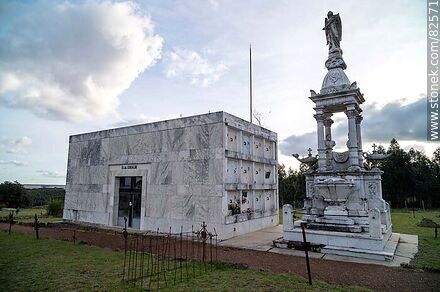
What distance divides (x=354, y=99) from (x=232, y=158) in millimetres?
6611

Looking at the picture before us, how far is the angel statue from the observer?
13.5 meters

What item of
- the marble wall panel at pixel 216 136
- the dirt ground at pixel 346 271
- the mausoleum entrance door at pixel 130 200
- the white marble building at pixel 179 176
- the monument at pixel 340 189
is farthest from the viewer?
the mausoleum entrance door at pixel 130 200

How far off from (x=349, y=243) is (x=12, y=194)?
45098mm

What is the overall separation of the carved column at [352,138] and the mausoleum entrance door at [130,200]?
39.2 feet

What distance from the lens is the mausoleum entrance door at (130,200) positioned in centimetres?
1759

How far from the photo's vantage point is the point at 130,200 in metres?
18.1

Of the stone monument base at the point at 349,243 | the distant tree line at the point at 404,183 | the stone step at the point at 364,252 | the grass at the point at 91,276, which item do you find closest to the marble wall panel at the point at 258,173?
the stone monument base at the point at 349,243

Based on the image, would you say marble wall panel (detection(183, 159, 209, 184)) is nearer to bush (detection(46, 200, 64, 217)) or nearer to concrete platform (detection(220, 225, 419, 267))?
concrete platform (detection(220, 225, 419, 267))

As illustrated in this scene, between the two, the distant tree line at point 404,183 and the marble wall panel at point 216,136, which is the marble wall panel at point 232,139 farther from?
the distant tree line at point 404,183

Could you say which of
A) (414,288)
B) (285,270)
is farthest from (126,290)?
(414,288)

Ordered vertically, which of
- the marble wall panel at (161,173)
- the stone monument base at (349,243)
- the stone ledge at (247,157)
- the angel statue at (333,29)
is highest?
the angel statue at (333,29)

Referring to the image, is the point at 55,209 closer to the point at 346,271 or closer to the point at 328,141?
the point at 328,141

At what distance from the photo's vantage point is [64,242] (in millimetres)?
12500

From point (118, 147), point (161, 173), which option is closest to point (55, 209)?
point (118, 147)
